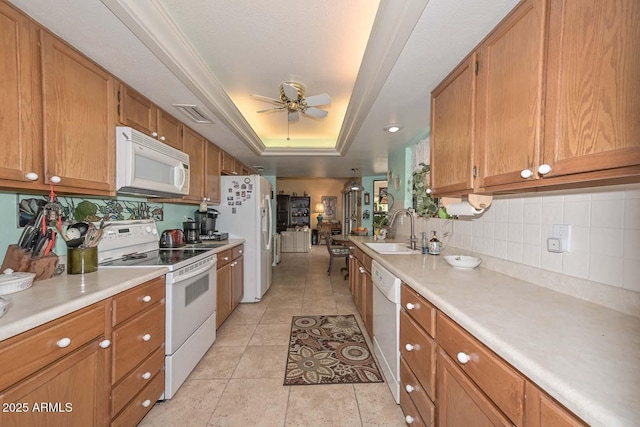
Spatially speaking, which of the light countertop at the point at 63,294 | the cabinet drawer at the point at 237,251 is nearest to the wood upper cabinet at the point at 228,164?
the cabinet drawer at the point at 237,251

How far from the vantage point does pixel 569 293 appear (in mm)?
1147

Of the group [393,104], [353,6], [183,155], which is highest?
[353,6]

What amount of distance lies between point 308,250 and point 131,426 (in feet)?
22.6

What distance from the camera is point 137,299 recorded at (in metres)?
1.45

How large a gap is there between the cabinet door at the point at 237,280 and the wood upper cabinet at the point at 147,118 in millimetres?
1528

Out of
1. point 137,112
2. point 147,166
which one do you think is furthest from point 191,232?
point 137,112

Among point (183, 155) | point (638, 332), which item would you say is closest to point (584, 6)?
point (638, 332)

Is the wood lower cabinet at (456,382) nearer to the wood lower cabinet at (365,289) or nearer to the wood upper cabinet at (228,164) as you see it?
the wood lower cabinet at (365,289)

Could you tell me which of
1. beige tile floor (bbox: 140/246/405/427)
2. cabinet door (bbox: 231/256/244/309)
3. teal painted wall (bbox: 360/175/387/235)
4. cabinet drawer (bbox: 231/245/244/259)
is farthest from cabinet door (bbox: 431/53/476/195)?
teal painted wall (bbox: 360/175/387/235)

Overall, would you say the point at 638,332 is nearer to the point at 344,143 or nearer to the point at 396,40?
the point at 396,40

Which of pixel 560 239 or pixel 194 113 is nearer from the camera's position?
pixel 560 239

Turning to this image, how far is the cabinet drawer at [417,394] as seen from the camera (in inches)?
46.9

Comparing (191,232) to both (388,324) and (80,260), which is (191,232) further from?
(388,324)

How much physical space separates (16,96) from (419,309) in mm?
2074
